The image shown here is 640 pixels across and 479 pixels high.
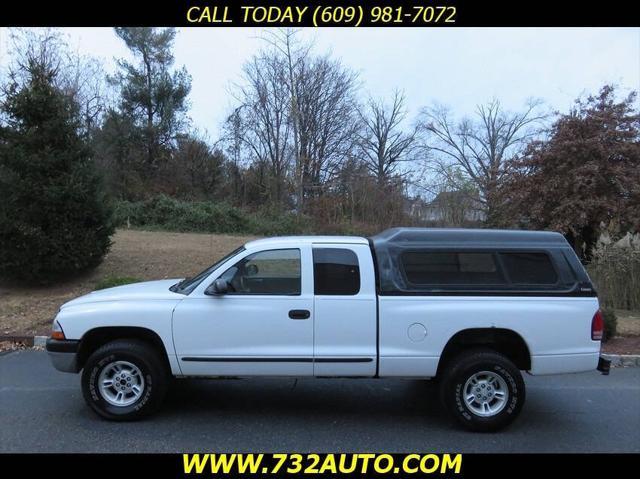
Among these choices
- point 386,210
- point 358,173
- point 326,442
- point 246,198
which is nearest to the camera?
point 326,442

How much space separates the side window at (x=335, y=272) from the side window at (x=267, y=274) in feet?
0.66

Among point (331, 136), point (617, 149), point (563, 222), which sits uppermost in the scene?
point (331, 136)

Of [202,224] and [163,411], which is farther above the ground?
[202,224]

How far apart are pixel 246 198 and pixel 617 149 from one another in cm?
2139

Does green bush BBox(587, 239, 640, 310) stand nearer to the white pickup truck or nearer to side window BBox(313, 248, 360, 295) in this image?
the white pickup truck

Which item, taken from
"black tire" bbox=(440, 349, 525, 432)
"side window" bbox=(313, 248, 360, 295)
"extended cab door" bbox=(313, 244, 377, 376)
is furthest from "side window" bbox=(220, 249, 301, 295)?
"black tire" bbox=(440, 349, 525, 432)

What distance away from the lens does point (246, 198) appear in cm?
3084

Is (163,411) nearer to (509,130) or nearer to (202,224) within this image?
(202,224)

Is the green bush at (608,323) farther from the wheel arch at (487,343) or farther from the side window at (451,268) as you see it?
the side window at (451,268)

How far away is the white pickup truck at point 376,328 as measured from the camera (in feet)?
15.3

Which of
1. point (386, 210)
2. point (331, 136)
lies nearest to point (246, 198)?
point (331, 136)

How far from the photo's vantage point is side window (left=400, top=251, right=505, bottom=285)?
15.8 ft

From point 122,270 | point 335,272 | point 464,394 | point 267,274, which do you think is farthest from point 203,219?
point 464,394

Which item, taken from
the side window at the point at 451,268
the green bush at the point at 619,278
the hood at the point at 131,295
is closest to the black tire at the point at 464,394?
the side window at the point at 451,268
